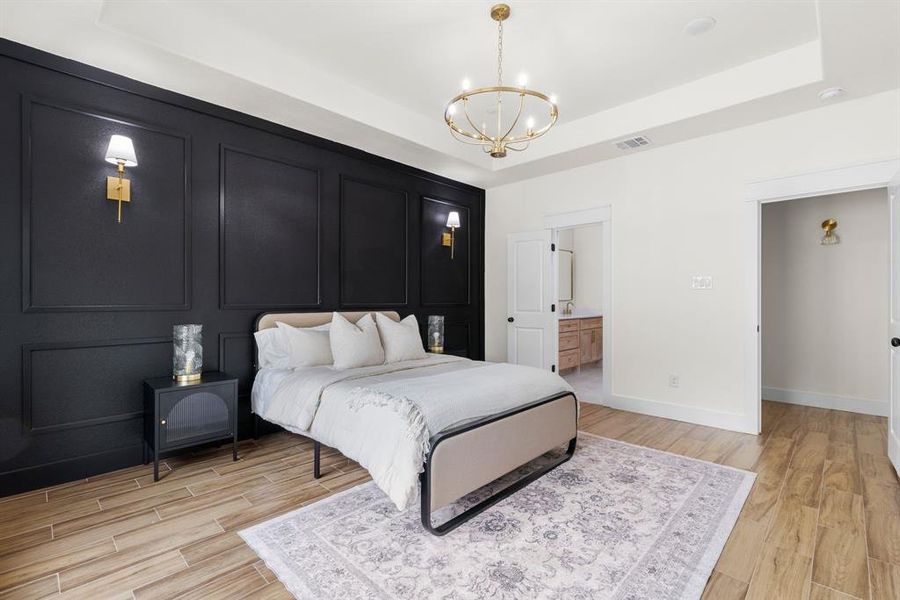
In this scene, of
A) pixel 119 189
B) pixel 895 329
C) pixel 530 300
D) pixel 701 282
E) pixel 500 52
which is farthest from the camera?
pixel 530 300

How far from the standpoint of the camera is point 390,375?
3.11 metres

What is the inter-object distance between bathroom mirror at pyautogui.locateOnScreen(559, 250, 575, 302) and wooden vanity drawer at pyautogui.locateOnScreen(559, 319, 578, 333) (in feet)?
2.51

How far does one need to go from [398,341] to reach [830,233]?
4674mm

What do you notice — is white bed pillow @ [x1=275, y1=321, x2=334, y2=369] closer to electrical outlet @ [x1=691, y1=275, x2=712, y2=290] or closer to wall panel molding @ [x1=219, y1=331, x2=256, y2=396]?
wall panel molding @ [x1=219, y1=331, x2=256, y2=396]

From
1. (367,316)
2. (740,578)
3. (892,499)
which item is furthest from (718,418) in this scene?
(367,316)

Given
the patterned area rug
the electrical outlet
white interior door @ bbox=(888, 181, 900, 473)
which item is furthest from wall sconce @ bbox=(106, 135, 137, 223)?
white interior door @ bbox=(888, 181, 900, 473)

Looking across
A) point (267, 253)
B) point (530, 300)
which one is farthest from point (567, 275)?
point (267, 253)

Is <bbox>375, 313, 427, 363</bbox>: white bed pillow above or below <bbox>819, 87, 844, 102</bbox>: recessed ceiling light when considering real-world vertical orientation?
below

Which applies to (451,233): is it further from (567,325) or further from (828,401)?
(828,401)

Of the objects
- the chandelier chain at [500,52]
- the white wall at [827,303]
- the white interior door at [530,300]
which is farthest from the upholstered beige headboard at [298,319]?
the white wall at [827,303]

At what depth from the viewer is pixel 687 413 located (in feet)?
13.7

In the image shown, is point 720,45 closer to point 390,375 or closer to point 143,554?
point 390,375

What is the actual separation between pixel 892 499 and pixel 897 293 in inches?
50.1

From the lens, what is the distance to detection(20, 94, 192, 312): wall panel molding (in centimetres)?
263
